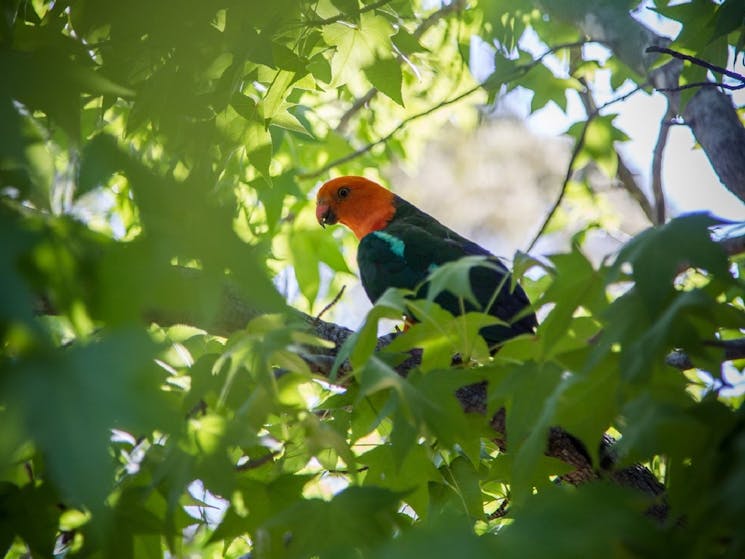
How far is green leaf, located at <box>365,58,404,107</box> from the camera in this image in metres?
2.40

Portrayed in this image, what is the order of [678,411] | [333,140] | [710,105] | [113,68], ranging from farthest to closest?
[333,140]
[710,105]
[113,68]
[678,411]

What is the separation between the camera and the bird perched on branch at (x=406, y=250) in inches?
121

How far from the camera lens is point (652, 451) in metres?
1.17

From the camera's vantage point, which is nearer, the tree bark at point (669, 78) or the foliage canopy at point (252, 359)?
the foliage canopy at point (252, 359)

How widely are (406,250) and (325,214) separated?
104 cm

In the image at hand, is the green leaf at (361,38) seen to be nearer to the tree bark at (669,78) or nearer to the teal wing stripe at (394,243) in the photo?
the tree bark at (669,78)

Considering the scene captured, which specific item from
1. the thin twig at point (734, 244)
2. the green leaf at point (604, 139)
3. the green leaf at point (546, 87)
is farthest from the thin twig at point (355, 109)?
the thin twig at point (734, 244)

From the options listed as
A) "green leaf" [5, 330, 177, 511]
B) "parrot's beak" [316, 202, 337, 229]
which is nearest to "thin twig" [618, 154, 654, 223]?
"parrot's beak" [316, 202, 337, 229]

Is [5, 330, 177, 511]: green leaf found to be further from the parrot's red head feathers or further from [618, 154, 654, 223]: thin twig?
[618, 154, 654, 223]: thin twig

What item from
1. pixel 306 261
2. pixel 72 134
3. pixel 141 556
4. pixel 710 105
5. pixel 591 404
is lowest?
pixel 141 556

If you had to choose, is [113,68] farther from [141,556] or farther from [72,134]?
[141,556]

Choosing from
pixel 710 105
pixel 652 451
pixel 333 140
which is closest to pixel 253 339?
pixel 652 451

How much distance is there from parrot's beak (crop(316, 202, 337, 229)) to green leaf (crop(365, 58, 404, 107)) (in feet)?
6.05

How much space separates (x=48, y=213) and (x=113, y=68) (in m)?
0.52
